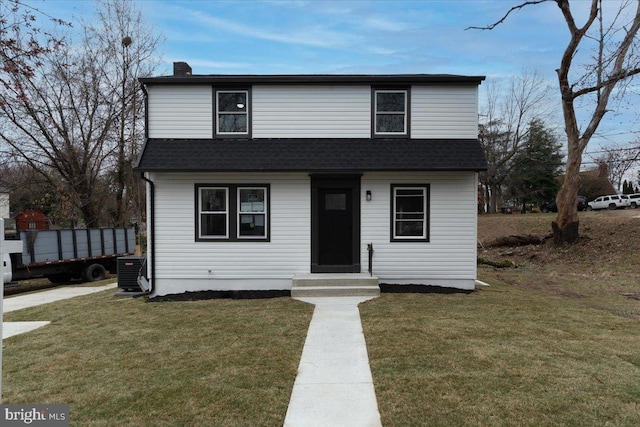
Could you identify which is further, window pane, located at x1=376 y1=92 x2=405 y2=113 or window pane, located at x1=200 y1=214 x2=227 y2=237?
window pane, located at x1=376 y1=92 x2=405 y2=113

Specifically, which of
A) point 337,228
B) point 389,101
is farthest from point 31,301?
point 389,101

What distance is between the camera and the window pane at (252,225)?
10.2 metres

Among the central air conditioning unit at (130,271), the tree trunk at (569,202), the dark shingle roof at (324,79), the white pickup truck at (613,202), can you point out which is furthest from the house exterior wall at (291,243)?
the white pickup truck at (613,202)

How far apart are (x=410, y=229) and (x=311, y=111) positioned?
4016 millimetres

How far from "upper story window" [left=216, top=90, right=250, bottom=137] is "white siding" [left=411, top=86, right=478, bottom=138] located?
4374 mm

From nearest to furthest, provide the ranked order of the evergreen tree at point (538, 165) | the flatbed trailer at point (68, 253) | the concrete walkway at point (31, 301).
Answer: the concrete walkway at point (31, 301)
the flatbed trailer at point (68, 253)
the evergreen tree at point (538, 165)

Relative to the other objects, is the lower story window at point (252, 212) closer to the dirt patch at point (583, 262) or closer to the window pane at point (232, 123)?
the window pane at point (232, 123)

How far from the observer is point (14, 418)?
3787 mm

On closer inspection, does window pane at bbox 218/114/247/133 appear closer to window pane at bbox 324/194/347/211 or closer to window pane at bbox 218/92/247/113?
window pane at bbox 218/92/247/113

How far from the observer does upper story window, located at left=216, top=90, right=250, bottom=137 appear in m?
10.3

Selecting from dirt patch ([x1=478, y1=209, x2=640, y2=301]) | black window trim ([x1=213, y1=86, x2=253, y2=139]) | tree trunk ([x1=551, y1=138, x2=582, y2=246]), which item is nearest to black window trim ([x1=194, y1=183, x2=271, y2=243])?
black window trim ([x1=213, y1=86, x2=253, y2=139])

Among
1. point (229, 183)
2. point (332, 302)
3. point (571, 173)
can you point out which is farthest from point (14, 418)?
point (571, 173)

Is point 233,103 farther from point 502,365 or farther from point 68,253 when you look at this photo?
point 68,253

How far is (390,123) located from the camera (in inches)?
412
